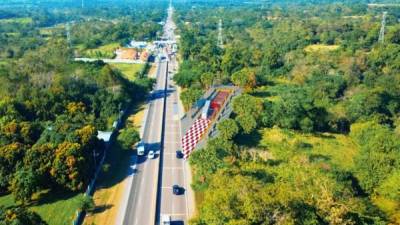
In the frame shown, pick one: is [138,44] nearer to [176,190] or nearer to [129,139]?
[129,139]

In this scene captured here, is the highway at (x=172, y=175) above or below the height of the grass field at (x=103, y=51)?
below

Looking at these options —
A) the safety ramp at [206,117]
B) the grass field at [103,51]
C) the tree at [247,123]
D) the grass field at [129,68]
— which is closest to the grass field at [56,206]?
the safety ramp at [206,117]

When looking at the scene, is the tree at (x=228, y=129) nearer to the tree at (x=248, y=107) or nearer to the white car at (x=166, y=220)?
the tree at (x=248, y=107)

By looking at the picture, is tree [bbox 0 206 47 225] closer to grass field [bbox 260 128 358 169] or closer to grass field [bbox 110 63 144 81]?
grass field [bbox 260 128 358 169]

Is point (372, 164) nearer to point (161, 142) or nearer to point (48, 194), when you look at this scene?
point (161, 142)

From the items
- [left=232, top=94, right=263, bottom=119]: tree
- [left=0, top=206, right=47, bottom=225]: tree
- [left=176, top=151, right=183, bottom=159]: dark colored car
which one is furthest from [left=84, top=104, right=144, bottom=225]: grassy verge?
[left=232, top=94, right=263, bottom=119]: tree

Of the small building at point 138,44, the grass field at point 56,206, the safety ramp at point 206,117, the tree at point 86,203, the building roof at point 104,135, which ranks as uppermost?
the small building at point 138,44
